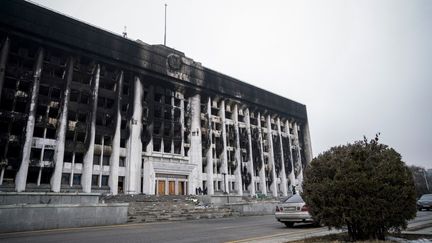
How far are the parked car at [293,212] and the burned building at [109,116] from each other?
2794 cm

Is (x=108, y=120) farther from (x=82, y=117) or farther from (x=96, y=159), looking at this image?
(x=96, y=159)

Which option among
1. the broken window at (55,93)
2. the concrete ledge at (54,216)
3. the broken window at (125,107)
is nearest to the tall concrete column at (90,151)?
the broken window at (55,93)

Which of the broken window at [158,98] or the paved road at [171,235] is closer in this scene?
the paved road at [171,235]

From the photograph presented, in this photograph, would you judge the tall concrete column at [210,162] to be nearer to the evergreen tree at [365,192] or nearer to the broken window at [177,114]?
the broken window at [177,114]

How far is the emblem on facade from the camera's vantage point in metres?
45.5

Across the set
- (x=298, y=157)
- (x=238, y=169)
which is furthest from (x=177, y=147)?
(x=298, y=157)

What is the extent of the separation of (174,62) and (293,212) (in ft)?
123

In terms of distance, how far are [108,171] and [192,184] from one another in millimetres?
12420

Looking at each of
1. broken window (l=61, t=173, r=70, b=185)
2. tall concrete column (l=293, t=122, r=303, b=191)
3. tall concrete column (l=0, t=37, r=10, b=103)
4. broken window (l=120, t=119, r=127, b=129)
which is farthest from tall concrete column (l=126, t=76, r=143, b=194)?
tall concrete column (l=293, t=122, r=303, b=191)

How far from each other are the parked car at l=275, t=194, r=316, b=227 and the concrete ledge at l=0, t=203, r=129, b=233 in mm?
9071

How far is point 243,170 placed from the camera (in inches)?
2072

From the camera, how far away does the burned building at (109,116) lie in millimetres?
32500

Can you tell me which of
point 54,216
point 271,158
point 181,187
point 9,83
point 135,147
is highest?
point 9,83

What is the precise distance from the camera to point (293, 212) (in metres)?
12.4
